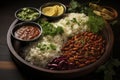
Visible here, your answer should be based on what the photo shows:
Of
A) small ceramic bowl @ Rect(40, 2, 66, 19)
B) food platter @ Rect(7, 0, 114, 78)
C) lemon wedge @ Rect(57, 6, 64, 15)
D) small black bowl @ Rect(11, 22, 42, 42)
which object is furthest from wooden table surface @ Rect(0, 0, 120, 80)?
lemon wedge @ Rect(57, 6, 64, 15)

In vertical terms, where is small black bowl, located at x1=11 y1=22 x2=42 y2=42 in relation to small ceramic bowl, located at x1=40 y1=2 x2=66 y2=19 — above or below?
below

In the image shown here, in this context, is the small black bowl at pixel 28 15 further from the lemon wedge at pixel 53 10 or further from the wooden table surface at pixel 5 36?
the wooden table surface at pixel 5 36

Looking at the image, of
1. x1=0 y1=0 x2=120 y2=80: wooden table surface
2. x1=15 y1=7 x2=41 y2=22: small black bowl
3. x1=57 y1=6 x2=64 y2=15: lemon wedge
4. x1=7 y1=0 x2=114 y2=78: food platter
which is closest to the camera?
x1=7 y1=0 x2=114 y2=78: food platter

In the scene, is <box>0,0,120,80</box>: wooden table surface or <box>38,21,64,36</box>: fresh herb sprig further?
<box>38,21,64,36</box>: fresh herb sprig

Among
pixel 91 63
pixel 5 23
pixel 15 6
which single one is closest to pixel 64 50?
pixel 91 63

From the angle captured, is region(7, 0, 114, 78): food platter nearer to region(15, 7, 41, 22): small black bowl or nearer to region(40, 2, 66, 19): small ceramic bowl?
region(15, 7, 41, 22): small black bowl

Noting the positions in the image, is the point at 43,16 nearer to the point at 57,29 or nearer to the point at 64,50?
the point at 57,29

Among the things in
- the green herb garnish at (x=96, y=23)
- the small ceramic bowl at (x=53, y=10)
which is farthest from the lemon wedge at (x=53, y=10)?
the green herb garnish at (x=96, y=23)

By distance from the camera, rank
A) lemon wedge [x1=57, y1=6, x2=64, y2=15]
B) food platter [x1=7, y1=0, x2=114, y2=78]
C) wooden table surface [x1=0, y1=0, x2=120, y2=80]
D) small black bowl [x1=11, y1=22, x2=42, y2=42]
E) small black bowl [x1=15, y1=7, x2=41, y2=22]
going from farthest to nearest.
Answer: lemon wedge [x1=57, y1=6, x2=64, y2=15]
small black bowl [x1=15, y1=7, x2=41, y2=22]
small black bowl [x1=11, y1=22, x2=42, y2=42]
wooden table surface [x1=0, y1=0, x2=120, y2=80]
food platter [x1=7, y1=0, x2=114, y2=78]
